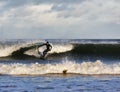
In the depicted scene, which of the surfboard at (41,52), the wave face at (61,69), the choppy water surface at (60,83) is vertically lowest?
the choppy water surface at (60,83)

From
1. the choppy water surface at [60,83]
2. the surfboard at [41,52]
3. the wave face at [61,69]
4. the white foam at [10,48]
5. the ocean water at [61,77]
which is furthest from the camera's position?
the white foam at [10,48]

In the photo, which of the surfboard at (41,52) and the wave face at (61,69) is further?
the surfboard at (41,52)

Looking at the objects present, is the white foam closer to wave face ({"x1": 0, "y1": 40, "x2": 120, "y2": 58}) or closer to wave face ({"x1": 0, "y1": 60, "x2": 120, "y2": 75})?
wave face ({"x1": 0, "y1": 40, "x2": 120, "y2": 58})

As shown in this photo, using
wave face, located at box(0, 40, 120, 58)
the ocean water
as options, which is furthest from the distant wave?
the ocean water

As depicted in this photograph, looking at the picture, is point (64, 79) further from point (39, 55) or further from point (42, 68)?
point (39, 55)

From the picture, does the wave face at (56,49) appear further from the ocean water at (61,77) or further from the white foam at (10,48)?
A: the ocean water at (61,77)

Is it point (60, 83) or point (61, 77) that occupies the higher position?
point (61, 77)

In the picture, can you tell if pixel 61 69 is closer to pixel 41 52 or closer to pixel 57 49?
pixel 41 52

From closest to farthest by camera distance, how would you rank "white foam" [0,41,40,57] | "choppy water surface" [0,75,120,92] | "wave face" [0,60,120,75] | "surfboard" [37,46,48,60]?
"choppy water surface" [0,75,120,92]
"wave face" [0,60,120,75]
"surfboard" [37,46,48,60]
"white foam" [0,41,40,57]

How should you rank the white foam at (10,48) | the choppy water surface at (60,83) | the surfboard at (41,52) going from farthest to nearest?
the white foam at (10,48) < the surfboard at (41,52) < the choppy water surface at (60,83)

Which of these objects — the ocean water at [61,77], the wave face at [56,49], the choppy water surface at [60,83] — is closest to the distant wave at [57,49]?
the wave face at [56,49]

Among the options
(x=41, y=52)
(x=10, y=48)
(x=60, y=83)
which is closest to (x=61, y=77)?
(x=60, y=83)

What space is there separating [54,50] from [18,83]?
2315 centimetres

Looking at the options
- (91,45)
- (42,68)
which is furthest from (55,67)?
(91,45)
